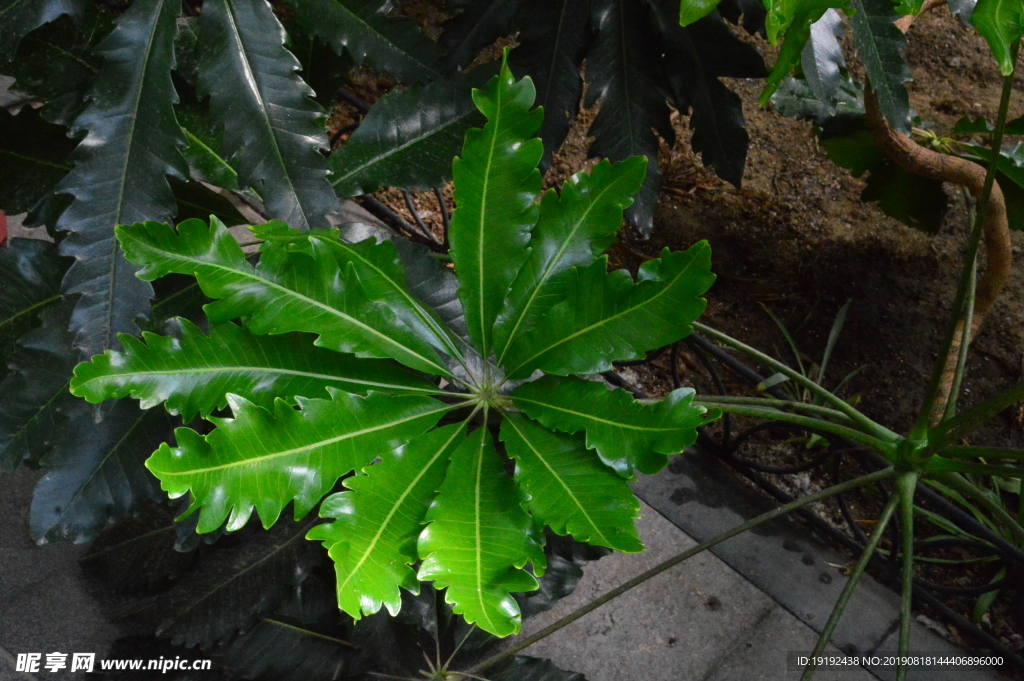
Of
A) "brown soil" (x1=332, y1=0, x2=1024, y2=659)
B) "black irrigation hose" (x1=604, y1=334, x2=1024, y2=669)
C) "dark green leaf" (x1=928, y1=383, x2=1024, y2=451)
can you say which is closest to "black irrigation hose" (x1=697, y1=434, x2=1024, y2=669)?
"black irrigation hose" (x1=604, y1=334, x2=1024, y2=669)

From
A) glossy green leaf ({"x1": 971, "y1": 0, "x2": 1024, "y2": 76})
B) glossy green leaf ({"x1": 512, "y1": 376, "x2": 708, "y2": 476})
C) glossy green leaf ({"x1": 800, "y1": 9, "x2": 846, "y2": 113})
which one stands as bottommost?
glossy green leaf ({"x1": 512, "y1": 376, "x2": 708, "y2": 476})

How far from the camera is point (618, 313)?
0.86 metres

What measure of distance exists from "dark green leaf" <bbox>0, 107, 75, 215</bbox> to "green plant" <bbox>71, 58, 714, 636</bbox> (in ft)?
1.66

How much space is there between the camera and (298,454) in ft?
2.61

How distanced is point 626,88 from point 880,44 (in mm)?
425

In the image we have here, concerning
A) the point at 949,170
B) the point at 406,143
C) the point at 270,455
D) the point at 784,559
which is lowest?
the point at 784,559

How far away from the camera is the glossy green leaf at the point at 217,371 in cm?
81

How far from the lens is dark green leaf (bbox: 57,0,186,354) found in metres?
0.97

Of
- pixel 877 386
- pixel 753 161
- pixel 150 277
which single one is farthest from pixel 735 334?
pixel 150 277

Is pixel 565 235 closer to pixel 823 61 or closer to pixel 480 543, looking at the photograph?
pixel 480 543

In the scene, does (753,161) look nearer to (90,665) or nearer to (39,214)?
(39,214)

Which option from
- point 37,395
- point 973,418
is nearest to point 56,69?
point 37,395

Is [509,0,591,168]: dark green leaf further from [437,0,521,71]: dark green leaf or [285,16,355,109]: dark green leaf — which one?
[285,16,355,109]: dark green leaf

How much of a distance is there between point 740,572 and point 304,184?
1273 millimetres
